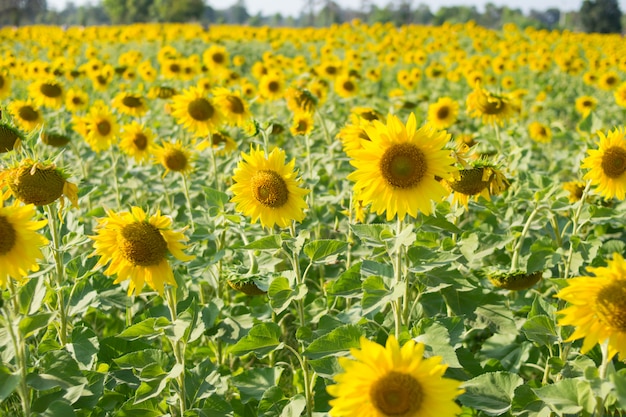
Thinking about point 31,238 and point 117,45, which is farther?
point 117,45

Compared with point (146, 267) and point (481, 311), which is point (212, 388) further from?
point (481, 311)

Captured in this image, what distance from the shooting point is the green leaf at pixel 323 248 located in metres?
2.46

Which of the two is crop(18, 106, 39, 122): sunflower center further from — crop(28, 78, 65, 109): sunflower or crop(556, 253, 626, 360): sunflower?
crop(556, 253, 626, 360): sunflower

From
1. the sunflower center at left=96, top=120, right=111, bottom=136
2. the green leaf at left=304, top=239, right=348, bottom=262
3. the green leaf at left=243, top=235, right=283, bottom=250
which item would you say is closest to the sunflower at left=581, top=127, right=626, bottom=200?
the green leaf at left=304, top=239, right=348, bottom=262

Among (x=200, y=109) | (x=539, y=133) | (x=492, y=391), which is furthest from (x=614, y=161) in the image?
(x=539, y=133)

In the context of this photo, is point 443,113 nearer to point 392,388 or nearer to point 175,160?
point 175,160

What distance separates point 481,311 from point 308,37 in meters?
14.3

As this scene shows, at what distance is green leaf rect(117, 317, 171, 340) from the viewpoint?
2252 mm

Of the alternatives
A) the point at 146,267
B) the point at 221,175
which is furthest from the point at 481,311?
the point at 221,175

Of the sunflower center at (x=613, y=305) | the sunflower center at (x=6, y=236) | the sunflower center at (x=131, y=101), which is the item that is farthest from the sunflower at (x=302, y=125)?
the sunflower center at (x=613, y=305)

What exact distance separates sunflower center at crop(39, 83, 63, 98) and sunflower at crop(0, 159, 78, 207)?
3.68 meters

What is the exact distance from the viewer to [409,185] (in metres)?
2.18

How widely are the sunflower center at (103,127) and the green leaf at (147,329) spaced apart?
2.96m

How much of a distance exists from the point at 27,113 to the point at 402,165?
3645 millimetres
